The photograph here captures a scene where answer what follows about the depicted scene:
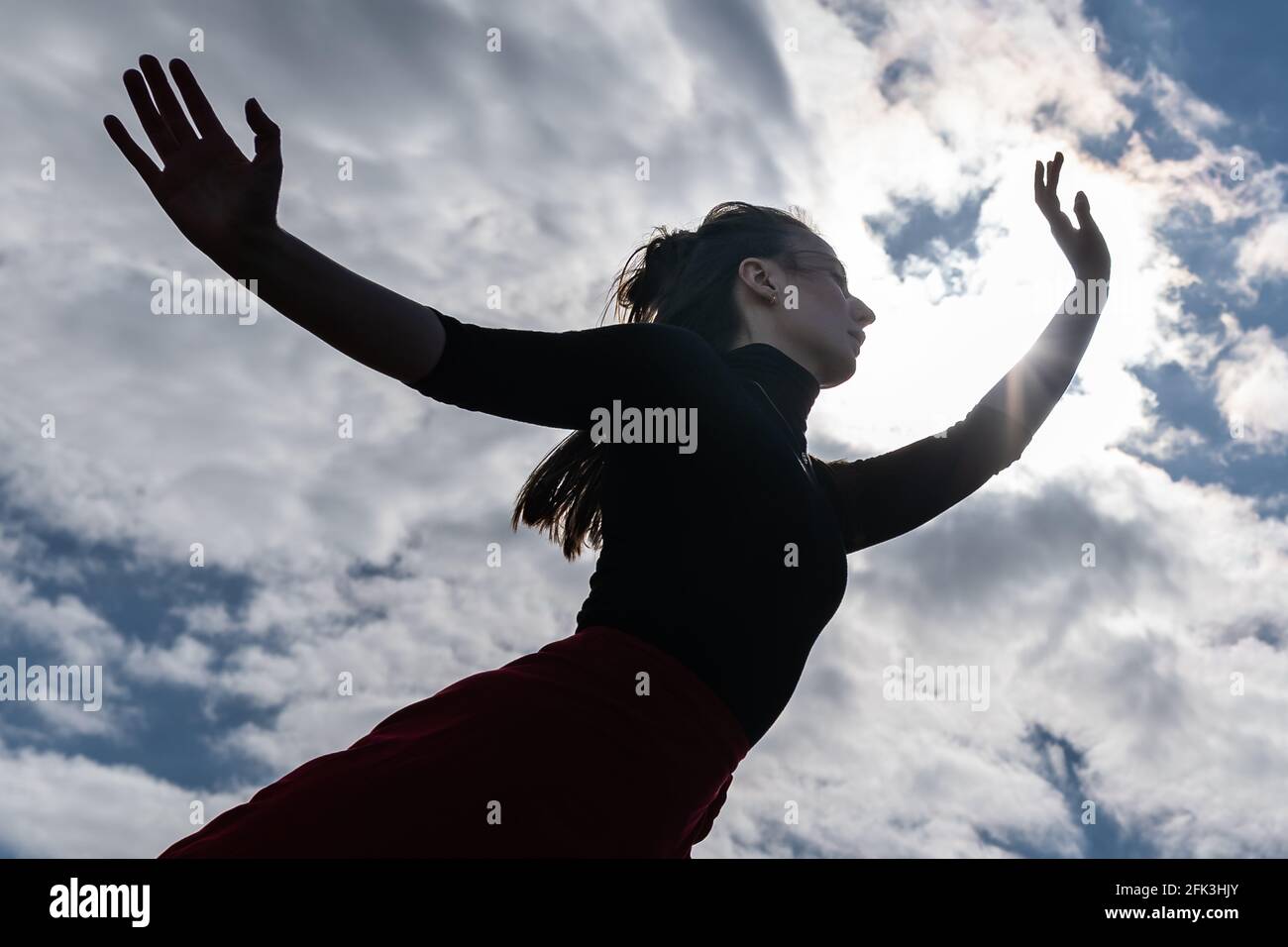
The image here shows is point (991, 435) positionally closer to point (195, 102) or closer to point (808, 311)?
point (808, 311)

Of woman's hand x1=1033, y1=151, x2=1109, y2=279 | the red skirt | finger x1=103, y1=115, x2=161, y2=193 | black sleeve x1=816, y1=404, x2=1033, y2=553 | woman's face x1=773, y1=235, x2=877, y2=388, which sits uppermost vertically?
woman's hand x1=1033, y1=151, x2=1109, y2=279

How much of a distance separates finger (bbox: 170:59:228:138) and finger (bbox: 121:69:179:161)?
0.19 feet

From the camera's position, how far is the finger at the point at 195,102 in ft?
6.31

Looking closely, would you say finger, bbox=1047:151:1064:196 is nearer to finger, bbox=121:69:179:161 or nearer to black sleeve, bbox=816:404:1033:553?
black sleeve, bbox=816:404:1033:553

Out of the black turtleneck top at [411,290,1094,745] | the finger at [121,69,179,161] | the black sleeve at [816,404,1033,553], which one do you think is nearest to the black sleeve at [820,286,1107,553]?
the black sleeve at [816,404,1033,553]

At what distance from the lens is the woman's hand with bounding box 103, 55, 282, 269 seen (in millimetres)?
1881

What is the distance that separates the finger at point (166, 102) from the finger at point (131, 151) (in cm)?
8

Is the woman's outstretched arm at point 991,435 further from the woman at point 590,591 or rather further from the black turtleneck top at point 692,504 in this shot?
the black turtleneck top at point 692,504

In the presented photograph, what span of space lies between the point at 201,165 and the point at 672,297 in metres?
2.04

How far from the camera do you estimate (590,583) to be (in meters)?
2.41
